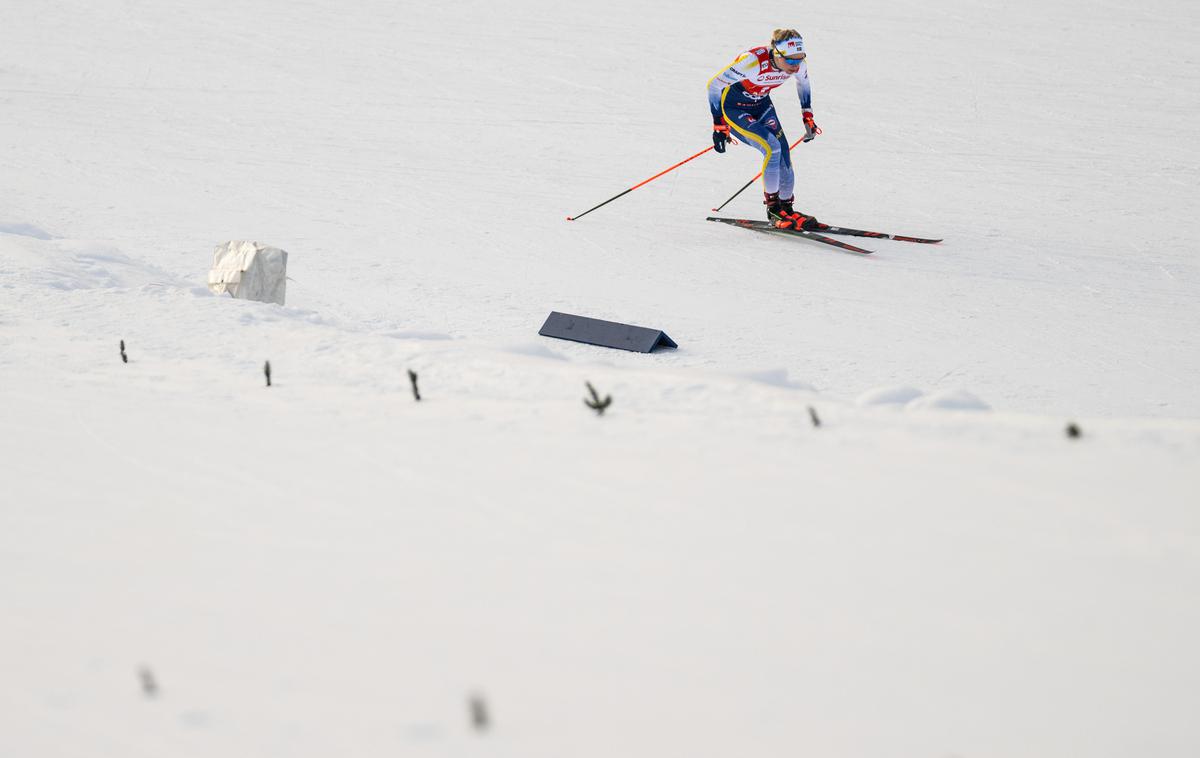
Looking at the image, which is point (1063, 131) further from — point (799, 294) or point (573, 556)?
point (573, 556)

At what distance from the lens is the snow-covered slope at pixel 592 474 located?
2.61 metres

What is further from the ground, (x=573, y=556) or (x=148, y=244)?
(x=573, y=556)

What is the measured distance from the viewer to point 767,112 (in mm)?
9453

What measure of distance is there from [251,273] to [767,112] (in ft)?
14.3

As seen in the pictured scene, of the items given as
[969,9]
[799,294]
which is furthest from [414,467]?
[969,9]

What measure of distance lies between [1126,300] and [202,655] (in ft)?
22.3

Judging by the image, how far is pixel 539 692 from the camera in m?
2.62

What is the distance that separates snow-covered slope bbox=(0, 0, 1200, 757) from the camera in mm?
2605

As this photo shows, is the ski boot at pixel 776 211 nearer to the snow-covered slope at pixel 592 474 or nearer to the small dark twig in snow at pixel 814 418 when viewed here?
the snow-covered slope at pixel 592 474

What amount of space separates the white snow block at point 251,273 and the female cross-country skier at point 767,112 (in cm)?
386

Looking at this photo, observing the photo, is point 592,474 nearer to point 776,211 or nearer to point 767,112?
point 776,211

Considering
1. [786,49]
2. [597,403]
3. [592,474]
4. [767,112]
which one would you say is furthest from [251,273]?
[786,49]

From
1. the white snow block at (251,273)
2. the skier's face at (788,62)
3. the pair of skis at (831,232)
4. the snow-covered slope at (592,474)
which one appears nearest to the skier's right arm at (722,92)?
the skier's face at (788,62)

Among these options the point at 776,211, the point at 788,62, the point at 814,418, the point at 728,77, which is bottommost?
the point at 776,211
